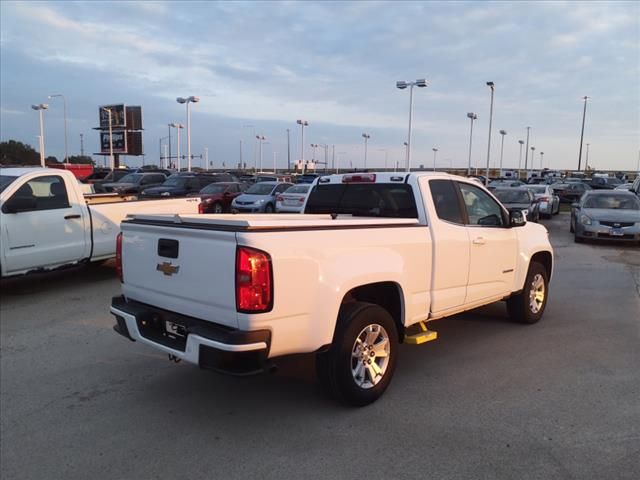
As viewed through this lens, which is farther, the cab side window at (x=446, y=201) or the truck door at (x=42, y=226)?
the truck door at (x=42, y=226)

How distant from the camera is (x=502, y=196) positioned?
746 inches

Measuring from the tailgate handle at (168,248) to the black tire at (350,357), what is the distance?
1.34 m

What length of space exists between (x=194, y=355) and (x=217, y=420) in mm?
777

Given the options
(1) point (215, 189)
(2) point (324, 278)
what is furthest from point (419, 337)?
(1) point (215, 189)

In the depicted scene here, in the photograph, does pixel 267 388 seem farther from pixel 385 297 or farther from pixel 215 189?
pixel 215 189

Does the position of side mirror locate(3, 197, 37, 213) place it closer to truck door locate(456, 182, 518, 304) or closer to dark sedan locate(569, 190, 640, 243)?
truck door locate(456, 182, 518, 304)

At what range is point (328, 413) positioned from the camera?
4.19 metres

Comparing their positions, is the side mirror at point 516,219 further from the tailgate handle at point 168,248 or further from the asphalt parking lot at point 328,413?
the tailgate handle at point 168,248

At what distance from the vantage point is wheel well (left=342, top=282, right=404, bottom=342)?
4.43 metres

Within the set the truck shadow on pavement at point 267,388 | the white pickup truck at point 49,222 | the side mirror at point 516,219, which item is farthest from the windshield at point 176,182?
the side mirror at point 516,219

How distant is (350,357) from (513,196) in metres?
16.6

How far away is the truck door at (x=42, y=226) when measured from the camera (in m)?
7.92

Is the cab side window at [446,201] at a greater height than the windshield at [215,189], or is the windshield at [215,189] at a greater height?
the cab side window at [446,201]

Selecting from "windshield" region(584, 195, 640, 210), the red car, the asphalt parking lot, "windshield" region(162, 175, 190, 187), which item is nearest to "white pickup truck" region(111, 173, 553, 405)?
the asphalt parking lot
